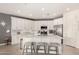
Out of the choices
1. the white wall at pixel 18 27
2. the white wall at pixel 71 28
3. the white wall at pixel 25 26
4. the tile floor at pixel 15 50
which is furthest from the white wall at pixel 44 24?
the tile floor at pixel 15 50

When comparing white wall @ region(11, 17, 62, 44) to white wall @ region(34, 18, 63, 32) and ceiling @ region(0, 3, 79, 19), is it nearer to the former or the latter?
white wall @ region(34, 18, 63, 32)

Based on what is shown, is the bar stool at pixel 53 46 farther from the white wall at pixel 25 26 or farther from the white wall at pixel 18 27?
the white wall at pixel 18 27

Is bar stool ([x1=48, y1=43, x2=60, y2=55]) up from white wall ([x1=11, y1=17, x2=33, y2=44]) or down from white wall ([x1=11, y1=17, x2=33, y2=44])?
down

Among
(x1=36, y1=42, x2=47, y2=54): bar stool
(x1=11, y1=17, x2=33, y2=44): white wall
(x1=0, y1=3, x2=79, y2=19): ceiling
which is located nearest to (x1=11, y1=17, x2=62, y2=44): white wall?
(x1=11, y1=17, x2=33, y2=44): white wall

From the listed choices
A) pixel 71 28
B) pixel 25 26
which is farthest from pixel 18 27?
pixel 71 28

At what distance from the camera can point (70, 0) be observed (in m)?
2.21

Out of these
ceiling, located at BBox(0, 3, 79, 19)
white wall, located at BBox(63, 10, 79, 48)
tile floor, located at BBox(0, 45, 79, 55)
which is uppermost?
ceiling, located at BBox(0, 3, 79, 19)

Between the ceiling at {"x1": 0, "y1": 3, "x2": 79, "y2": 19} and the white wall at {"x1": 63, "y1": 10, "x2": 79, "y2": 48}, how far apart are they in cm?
11

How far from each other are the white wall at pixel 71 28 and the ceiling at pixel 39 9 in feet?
0.36

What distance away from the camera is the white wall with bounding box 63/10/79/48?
2197 millimetres

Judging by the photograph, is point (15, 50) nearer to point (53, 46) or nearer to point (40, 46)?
point (40, 46)

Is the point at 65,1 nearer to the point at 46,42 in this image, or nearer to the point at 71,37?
the point at 71,37

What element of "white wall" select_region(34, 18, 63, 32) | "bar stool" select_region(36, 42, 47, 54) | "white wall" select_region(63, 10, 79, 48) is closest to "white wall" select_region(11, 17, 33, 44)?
"white wall" select_region(34, 18, 63, 32)
